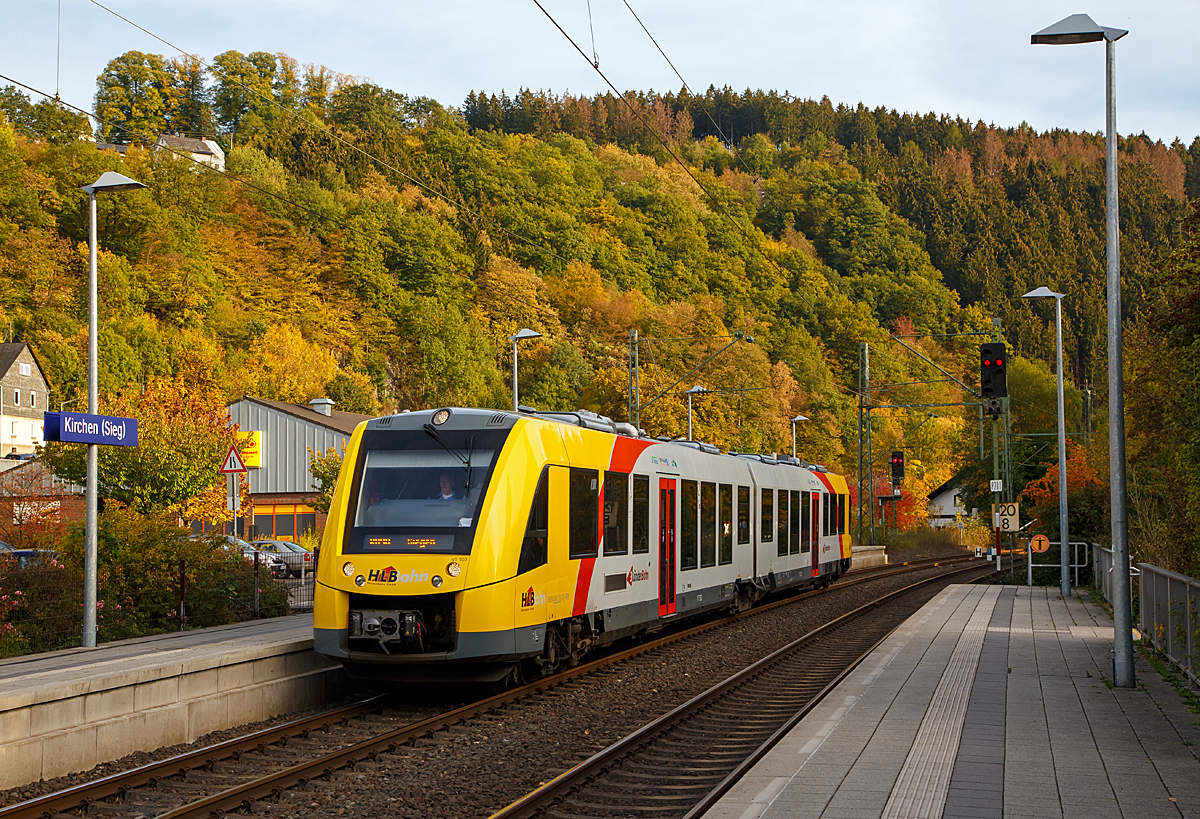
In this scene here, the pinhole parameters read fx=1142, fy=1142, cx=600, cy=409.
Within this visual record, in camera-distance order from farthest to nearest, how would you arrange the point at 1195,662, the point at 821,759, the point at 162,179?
the point at 162,179 < the point at 1195,662 < the point at 821,759

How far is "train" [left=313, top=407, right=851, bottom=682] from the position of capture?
36.3 ft

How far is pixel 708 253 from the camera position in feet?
336

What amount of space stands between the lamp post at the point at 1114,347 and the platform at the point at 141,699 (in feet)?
26.7

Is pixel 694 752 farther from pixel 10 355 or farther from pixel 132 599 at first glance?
pixel 10 355

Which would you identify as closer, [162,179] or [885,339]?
[162,179]

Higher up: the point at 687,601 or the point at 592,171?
the point at 592,171

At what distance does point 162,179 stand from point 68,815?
2907 inches

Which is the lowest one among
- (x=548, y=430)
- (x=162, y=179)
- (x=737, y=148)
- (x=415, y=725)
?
(x=415, y=725)

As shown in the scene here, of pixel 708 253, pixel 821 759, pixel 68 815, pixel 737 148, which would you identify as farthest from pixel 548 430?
pixel 737 148

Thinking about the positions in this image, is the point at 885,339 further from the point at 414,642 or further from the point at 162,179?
the point at 414,642

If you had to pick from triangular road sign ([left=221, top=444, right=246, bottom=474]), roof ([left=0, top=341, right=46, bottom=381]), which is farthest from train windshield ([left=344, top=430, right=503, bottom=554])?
roof ([left=0, top=341, right=46, bottom=381])

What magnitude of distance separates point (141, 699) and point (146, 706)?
91mm

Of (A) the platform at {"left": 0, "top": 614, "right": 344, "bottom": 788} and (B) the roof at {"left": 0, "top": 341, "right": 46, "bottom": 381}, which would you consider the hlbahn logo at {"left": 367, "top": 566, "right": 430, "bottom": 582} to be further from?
(B) the roof at {"left": 0, "top": 341, "right": 46, "bottom": 381}

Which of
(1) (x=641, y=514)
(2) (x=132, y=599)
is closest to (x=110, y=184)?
(2) (x=132, y=599)
